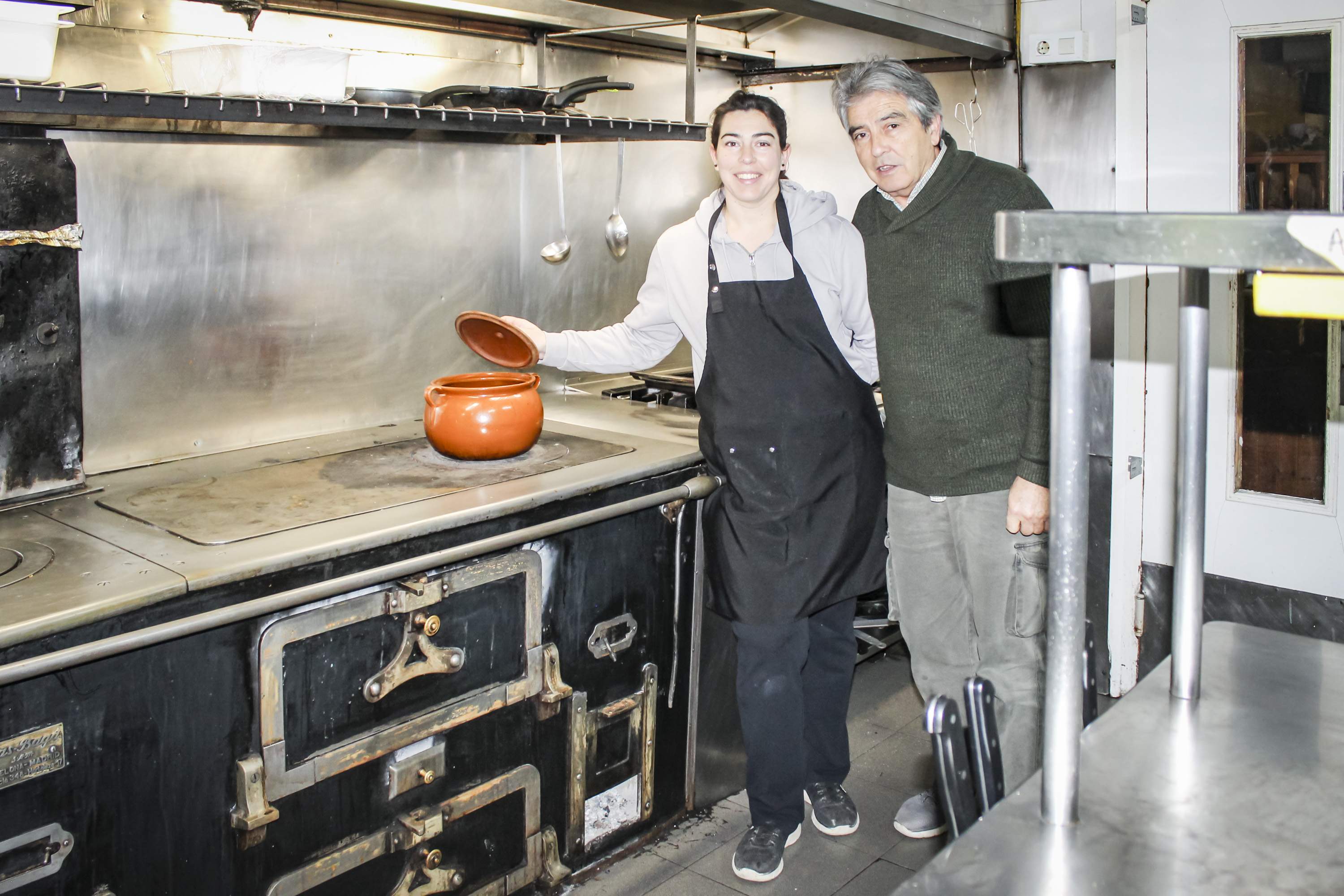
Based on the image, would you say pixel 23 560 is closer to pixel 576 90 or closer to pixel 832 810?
A: pixel 576 90

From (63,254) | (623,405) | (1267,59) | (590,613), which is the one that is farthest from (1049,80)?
(63,254)

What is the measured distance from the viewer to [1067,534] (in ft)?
2.85

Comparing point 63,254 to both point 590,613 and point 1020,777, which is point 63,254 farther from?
point 1020,777

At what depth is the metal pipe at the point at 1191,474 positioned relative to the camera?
1024 mm

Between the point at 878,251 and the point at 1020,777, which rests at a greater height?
the point at 878,251

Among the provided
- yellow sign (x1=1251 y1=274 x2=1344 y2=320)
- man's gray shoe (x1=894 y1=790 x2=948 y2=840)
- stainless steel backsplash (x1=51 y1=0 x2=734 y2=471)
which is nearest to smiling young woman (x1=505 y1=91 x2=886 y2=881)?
man's gray shoe (x1=894 y1=790 x2=948 y2=840)

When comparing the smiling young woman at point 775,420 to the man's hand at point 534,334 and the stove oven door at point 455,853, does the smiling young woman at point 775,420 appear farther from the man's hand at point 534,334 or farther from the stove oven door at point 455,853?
the stove oven door at point 455,853

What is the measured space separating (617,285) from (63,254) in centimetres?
152

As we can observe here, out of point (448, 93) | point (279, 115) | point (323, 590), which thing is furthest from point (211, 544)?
point (448, 93)

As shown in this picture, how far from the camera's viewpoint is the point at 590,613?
216 centimetres

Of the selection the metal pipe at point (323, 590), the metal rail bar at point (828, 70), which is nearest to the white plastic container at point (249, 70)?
the metal pipe at point (323, 590)

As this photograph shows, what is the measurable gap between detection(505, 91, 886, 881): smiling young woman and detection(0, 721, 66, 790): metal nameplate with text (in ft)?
3.79

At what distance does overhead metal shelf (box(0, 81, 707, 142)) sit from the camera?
1662 mm

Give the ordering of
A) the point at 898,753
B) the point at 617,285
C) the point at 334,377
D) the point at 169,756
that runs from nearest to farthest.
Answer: the point at 169,756, the point at 334,377, the point at 898,753, the point at 617,285
